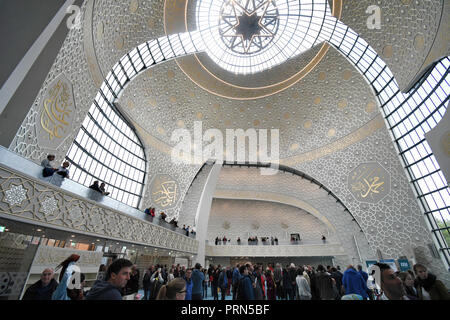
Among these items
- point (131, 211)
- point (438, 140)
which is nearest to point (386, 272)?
point (131, 211)

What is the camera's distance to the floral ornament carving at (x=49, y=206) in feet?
20.9

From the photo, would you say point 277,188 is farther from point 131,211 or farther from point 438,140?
point 131,211

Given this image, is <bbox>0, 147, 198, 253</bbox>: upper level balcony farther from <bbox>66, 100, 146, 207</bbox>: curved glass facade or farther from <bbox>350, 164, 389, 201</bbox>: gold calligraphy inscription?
<bbox>350, 164, 389, 201</bbox>: gold calligraphy inscription

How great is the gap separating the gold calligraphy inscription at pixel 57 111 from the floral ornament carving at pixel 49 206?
3.95 m

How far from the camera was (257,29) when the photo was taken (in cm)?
2156

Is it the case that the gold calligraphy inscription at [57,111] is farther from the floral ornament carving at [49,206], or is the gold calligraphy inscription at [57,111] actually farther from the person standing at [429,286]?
the person standing at [429,286]

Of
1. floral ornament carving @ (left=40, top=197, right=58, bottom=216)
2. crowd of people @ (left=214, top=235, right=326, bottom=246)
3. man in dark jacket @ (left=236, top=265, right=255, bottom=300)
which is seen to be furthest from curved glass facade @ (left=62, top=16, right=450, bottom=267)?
man in dark jacket @ (left=236, top=265, right=255, bottom=300)

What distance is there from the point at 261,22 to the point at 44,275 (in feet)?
81.4

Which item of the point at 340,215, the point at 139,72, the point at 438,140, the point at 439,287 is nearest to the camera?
the point at 439,287

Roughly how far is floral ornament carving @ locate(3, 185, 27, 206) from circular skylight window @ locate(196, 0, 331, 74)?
18.7 m

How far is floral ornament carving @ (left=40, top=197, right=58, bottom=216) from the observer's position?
20.9 ft

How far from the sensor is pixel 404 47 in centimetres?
1282

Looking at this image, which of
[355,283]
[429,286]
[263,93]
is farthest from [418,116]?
[429,286]

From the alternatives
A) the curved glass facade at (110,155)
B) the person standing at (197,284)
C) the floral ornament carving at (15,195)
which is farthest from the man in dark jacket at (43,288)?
the curved glass facade at (110,155)
